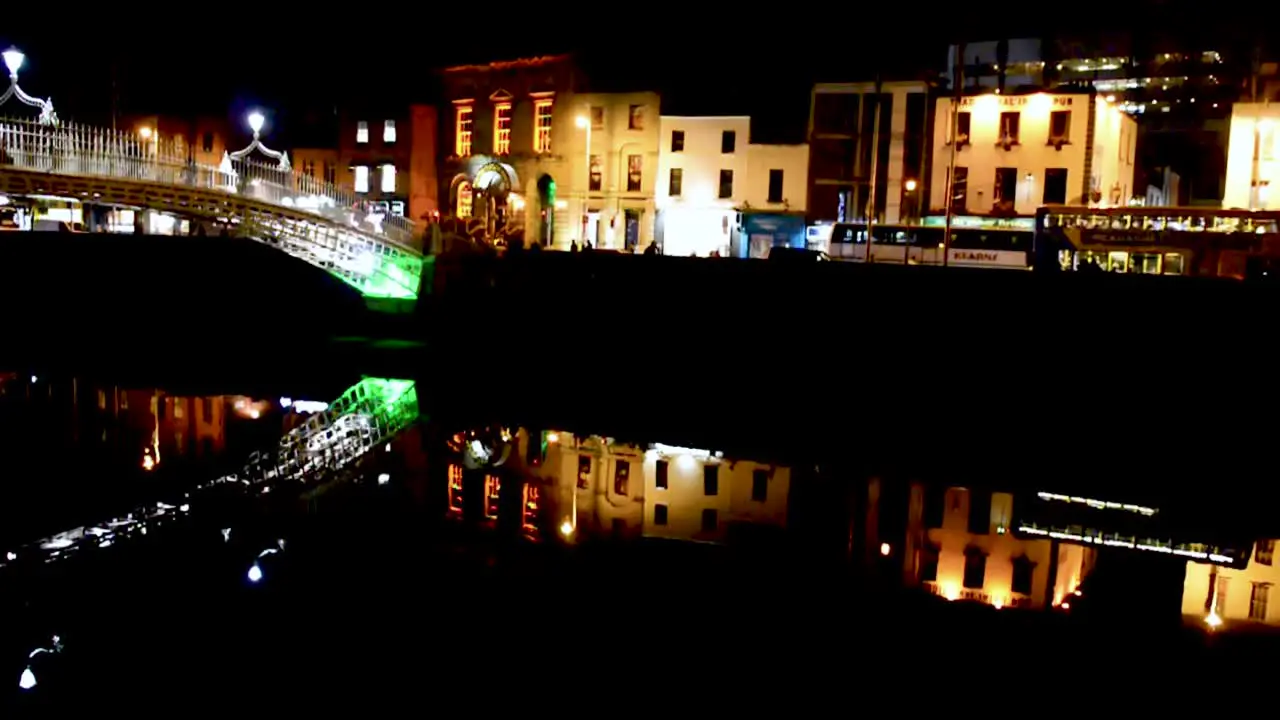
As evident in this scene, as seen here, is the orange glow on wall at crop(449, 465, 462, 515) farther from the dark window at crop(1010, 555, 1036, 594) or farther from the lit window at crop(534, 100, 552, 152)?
the lit window at crop(534, 100, 552, 152)

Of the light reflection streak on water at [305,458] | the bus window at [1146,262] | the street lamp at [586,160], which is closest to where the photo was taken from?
the light reflection streak on water at [305,458]

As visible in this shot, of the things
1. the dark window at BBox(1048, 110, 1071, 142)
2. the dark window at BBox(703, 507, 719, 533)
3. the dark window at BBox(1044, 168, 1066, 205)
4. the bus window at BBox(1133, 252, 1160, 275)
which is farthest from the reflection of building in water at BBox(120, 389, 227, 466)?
the dark window at BBox(1048, 110, 1071, 142)

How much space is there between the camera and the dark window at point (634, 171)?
132 ft

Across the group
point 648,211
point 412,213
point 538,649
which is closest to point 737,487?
point 538,649

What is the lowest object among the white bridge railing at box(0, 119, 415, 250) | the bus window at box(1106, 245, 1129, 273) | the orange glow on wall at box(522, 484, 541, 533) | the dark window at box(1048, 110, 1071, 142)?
the orange glow on wall at box(522, 484, 541, 533)

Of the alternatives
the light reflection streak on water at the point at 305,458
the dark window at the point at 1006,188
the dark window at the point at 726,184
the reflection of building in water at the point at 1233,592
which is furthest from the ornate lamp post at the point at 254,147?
the reflection of building in water at the point at 1233,592

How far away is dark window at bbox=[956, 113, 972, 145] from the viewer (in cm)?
3600

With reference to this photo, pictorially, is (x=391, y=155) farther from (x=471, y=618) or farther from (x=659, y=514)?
(x=471, y=618)

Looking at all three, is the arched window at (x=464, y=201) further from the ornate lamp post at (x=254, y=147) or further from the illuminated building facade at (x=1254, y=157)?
the illuminated building facade at (x=1254, y=157)

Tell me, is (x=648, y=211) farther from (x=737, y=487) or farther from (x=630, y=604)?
(x=630, y=604)

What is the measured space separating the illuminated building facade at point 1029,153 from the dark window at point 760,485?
21.8 meters

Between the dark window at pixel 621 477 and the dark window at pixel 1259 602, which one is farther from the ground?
the dark window at pixel 621 477

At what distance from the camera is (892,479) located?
16438 mm

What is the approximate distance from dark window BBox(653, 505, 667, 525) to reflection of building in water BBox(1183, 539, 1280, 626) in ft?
19.1
